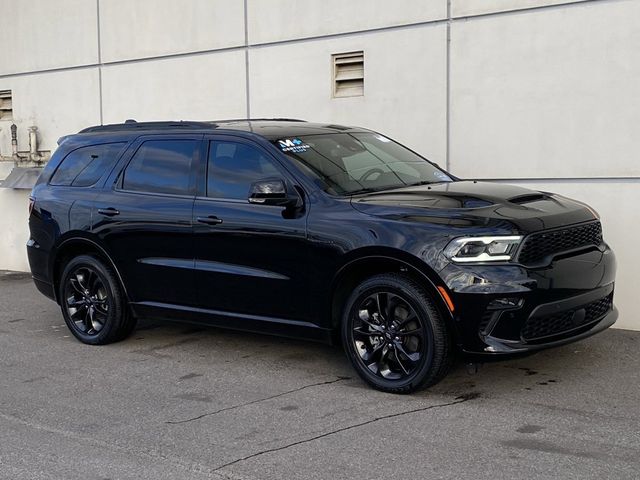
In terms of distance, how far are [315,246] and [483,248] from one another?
124 centimetres

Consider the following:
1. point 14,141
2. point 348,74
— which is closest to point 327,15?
point 348,74

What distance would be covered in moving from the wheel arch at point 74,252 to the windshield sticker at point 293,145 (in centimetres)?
191

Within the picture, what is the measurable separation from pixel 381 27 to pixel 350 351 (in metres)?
4.60

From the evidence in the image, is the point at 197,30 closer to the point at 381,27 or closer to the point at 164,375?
the point at 381,27

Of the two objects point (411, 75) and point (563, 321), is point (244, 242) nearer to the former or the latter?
point (563, 321)

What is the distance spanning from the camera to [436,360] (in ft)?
19.3

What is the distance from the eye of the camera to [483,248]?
18.9 feet

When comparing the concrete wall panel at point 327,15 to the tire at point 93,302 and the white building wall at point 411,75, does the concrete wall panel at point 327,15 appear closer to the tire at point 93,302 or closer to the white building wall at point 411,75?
the white building wall at point 411,75

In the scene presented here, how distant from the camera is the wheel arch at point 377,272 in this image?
5.86 m

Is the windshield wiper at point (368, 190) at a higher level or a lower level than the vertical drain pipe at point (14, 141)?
lower

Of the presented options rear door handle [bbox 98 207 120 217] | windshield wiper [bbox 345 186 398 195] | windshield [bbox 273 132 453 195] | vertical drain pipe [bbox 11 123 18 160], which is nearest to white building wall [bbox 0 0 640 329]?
vertical drain pipe [bbox 11 123 18 160]

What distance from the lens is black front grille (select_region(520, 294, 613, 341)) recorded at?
5816 mm

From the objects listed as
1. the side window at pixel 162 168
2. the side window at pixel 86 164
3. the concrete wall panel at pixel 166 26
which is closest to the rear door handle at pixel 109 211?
the side window at pixel 162 168

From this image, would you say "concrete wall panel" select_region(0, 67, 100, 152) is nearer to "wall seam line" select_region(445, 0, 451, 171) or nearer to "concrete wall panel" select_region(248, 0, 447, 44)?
"concrete wall panel" select_region(248, 0, 447, 44)
